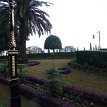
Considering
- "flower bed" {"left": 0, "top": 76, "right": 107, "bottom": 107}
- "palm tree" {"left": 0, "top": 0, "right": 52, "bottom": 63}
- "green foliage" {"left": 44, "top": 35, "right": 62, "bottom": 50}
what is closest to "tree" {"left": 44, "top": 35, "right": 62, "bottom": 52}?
"green foliage" {"left": 44, "top": 35, "right": 62, "bottom": 50}

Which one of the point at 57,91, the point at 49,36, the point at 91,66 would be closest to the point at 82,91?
the point at 57,91

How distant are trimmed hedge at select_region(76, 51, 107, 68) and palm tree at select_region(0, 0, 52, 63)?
791cm

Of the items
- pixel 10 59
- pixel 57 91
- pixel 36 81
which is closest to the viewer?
pixel 10 59

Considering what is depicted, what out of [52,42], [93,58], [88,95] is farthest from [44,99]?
[52,42]

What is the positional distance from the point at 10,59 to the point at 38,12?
2489 cm

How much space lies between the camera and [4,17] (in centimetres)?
2894

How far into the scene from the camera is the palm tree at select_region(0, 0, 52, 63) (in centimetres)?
2838

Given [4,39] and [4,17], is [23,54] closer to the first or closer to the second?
[4,17]

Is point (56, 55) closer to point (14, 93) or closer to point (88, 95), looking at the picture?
point (88, 95)

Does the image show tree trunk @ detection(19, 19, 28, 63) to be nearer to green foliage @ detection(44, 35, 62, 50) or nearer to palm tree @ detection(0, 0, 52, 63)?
palm tree @ detection(0, 0, 52, 63)

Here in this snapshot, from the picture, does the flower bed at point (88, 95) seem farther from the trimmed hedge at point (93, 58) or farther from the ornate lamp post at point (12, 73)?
the trimmed hedge at point (93, 58)

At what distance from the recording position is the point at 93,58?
21.5 metres

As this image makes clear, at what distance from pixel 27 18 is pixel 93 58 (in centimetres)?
1072

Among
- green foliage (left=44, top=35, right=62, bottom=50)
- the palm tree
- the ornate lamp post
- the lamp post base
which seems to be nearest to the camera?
the ornate lamp post
